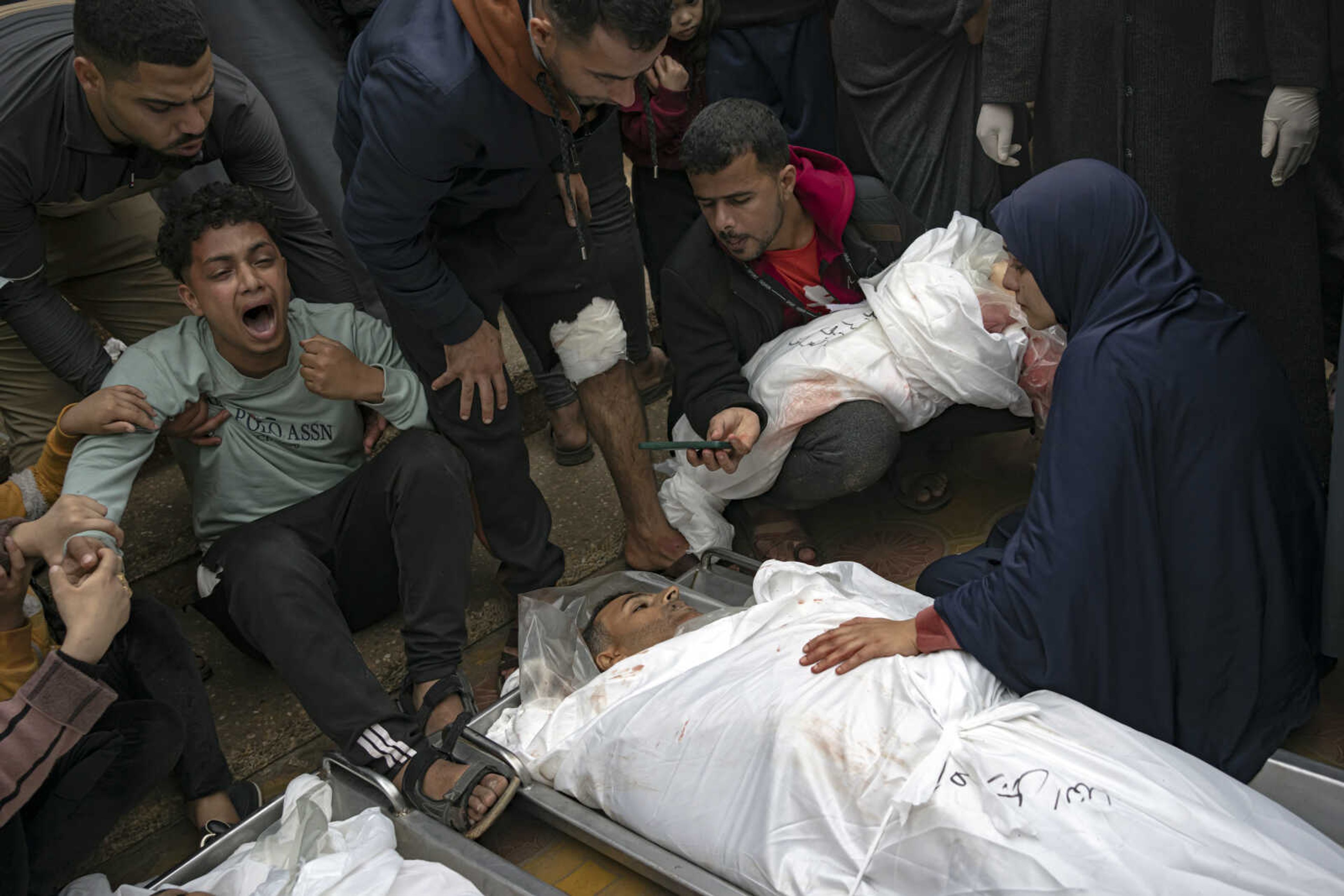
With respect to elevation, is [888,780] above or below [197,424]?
below

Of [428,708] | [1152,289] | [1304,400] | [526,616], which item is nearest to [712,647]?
[526,616]

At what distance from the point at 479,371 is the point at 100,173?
94 cm

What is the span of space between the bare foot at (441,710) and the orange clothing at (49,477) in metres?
0.86

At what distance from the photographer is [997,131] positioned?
3.01 m

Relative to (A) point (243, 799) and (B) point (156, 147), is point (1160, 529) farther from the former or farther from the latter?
(B) point (156, 147)

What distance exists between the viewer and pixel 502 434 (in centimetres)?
277

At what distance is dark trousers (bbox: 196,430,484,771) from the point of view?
7.84ft

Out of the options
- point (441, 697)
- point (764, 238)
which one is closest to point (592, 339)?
Answer: point (764, 238)

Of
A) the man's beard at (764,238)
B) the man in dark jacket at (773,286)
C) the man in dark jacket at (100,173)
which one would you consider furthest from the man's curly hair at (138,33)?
the man's beard at (764,238)

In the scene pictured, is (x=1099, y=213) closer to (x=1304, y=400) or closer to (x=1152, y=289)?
(x=1152, y=289)

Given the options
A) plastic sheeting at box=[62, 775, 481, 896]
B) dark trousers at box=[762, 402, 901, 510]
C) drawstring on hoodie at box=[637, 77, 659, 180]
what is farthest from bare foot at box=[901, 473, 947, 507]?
plastic sheeting at box=[62, 775, 481, 896]

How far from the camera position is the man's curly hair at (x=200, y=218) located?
253 centimetres

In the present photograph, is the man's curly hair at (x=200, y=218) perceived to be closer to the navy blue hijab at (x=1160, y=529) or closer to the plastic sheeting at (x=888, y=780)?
the plastic sheeting at (x=888, y=780)

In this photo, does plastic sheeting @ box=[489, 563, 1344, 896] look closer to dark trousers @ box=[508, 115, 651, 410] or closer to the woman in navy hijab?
the woman in navy hijab
